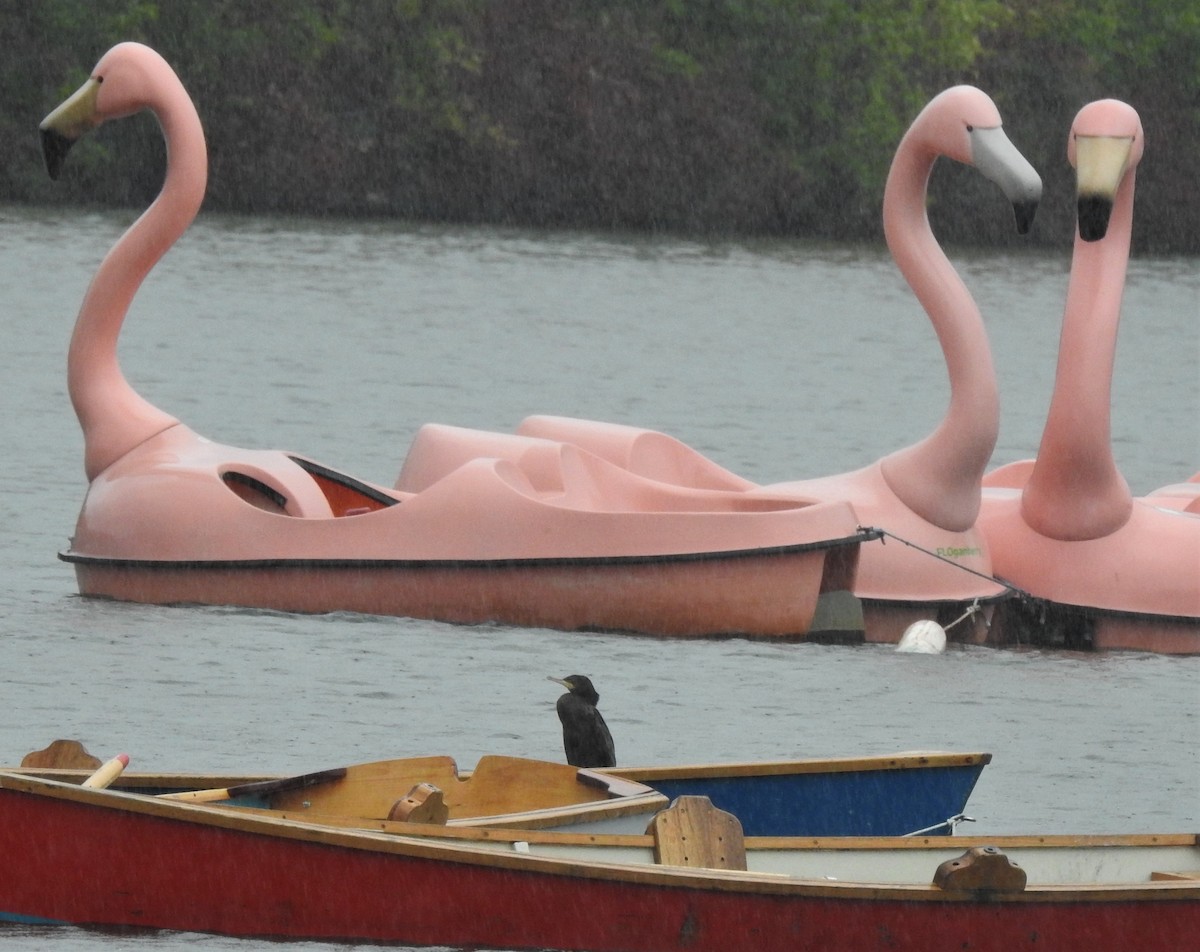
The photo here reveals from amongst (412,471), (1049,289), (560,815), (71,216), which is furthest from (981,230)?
(560,815)

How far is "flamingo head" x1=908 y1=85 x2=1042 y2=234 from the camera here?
17.6 metres

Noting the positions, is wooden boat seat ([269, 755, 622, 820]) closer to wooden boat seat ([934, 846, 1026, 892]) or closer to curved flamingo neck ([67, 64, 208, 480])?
wooden boat seat ([934, 846, 1026, 892])

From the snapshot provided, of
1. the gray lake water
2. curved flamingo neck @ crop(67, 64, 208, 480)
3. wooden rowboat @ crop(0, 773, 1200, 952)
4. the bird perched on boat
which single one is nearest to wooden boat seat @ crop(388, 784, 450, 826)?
wooden rowboat @ crop(0, 773, 1200, 952)

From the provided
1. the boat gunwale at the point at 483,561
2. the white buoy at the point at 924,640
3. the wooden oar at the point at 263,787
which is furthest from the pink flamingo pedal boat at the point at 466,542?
the wooden oar at the point at 263,787

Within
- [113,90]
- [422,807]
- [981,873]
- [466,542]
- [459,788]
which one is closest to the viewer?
[981,873]

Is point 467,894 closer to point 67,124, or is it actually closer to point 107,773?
point 107,773

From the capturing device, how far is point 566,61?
2783 inches

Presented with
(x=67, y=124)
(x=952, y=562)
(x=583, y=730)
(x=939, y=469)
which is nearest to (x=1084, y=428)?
(x=939, y=469)

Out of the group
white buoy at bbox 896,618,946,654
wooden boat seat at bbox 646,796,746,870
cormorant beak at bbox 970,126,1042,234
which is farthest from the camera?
white buoy at bbox 896,618,946,654

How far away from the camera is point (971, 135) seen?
18094mm

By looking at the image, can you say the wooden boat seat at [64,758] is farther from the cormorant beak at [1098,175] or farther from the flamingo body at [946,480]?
the cormorant beak at [1098,175]

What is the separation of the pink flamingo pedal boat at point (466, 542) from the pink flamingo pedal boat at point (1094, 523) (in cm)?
141

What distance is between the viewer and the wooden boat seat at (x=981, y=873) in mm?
10398

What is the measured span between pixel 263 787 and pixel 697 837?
1.68 meters
